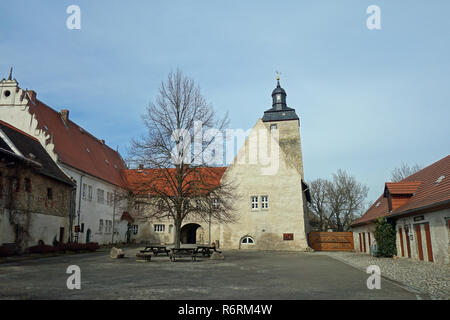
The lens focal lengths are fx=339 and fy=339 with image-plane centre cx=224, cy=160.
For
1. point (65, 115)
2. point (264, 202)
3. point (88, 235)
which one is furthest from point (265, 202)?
point (65, 115)

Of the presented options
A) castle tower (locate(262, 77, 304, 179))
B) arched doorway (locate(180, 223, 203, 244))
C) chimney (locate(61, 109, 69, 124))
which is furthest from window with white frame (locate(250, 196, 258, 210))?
chimney (locate(61, 109, 69, 124))

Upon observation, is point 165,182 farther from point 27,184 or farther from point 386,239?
point 386,239

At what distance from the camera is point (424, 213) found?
17.8m

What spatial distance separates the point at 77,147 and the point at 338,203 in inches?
1599

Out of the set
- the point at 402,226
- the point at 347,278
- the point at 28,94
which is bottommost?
the point at 347,278

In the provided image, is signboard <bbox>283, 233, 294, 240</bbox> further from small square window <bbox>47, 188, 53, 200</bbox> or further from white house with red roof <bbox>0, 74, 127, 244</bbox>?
small square window <bbox>47, 188, 53, 200</bbox>

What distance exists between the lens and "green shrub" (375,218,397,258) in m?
22.1

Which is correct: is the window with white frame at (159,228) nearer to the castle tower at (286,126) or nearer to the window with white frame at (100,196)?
the window with white frame at (100,196)

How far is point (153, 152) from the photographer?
2008 cm

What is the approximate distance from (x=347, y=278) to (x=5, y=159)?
19.9 meters

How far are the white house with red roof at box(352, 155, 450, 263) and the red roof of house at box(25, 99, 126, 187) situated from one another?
83.8ft
